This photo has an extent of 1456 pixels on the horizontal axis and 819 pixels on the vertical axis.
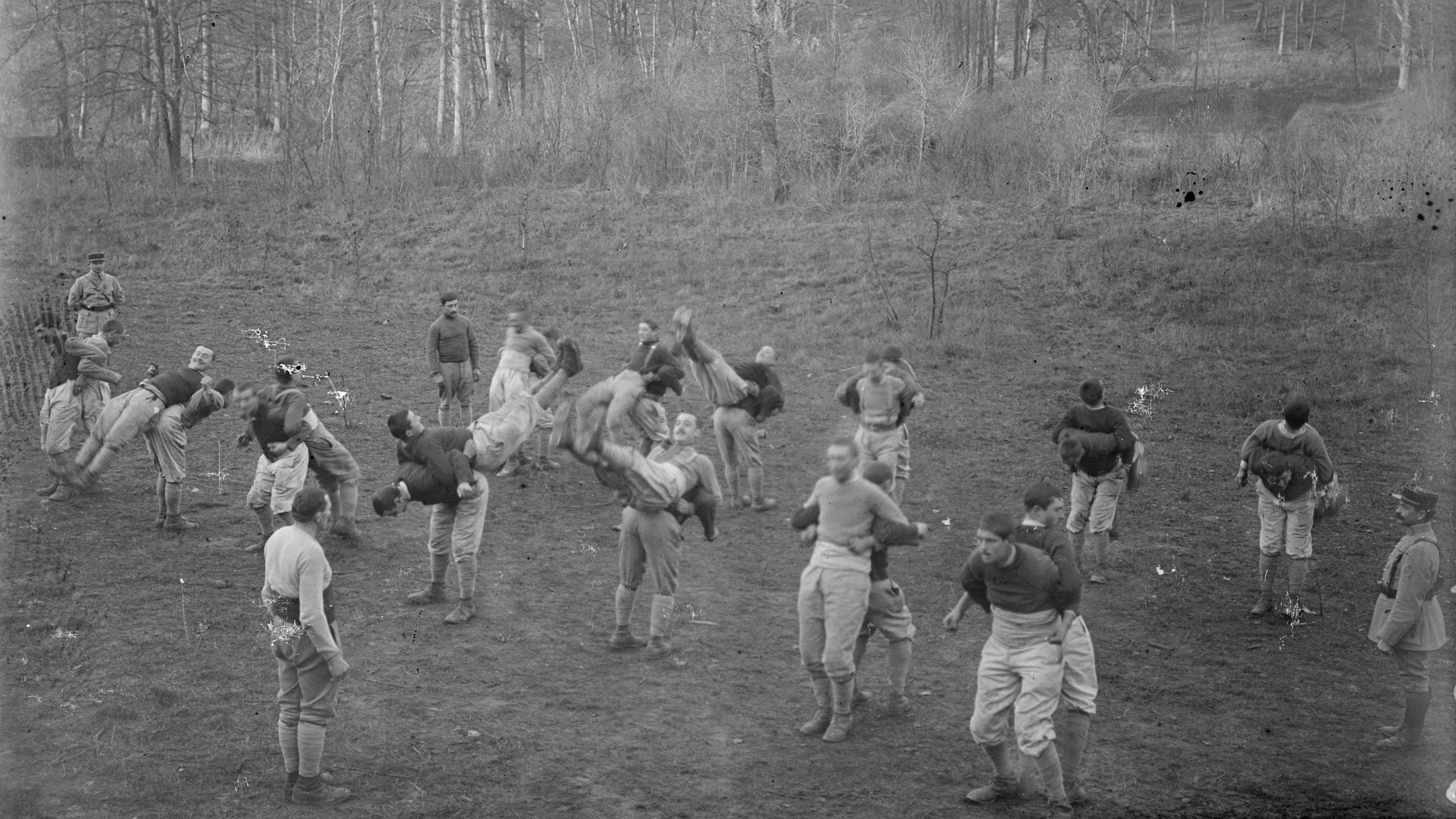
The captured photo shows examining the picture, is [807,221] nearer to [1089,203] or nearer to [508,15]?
[1089,203]

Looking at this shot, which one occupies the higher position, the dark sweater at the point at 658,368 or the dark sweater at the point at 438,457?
the dark sweater at the point at 658,368

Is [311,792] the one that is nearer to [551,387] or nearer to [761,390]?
[551,387]

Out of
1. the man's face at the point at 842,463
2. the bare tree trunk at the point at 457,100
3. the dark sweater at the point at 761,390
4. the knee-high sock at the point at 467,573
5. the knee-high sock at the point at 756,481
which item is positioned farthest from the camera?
the bare tree trunk at the point at 457,100

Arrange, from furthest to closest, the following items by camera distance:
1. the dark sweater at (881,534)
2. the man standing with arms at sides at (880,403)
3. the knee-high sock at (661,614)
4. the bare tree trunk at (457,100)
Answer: the bare tree trunk at (457,100) → the man standing with arms at sides at (880,403) → the knee-high sock at (661,614) → the dark sweater at (881,534)

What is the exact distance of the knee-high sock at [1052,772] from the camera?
7270mm

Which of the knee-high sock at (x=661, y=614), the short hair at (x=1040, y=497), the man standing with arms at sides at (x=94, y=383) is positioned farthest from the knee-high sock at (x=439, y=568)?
the short hair at (x=1040, y=497)

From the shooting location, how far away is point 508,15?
128 ft

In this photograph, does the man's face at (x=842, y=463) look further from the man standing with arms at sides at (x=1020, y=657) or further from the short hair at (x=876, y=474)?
the man standing with arms at sides at (x=1020, y=657)

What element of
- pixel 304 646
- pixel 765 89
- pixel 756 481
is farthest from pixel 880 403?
pixel 765 89

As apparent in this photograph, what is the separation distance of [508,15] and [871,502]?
34.3m

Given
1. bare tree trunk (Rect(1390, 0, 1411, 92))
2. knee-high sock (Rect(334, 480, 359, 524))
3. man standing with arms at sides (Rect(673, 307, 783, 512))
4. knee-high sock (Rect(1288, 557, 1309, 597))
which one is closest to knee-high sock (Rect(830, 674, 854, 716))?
man standing with arms at sides (Rect(673, 307, 783, 512))

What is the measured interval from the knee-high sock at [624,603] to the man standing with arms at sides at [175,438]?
4.64 metres

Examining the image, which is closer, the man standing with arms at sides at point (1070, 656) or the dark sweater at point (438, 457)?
the man standing with arms at sides at point (1070, 656)

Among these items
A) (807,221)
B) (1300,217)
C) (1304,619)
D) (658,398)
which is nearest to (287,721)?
(658,398)
